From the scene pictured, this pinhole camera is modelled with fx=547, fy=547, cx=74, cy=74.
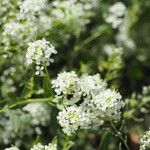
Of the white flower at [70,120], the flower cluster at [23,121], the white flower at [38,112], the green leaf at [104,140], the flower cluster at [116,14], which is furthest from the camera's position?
the flower cluster at [116,14]

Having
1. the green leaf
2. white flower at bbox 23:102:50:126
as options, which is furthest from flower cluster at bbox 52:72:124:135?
white flower at bbox 23:102:50:126

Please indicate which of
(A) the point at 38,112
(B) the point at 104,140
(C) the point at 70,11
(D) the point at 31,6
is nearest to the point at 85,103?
(B) the point at 104,140

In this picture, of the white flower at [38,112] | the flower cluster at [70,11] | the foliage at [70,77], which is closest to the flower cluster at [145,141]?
the foliage at [70,77]

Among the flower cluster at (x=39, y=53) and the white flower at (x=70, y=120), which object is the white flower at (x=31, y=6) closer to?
the flower cluster at (x=39, y=53)

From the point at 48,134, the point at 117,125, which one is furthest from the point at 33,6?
the point at 48,134

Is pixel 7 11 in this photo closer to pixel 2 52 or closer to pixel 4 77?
pixel 2 52

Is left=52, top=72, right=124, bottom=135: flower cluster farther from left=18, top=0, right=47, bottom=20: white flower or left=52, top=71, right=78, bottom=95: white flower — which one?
left=18, top=0, right=47, bottom=20: white flower
